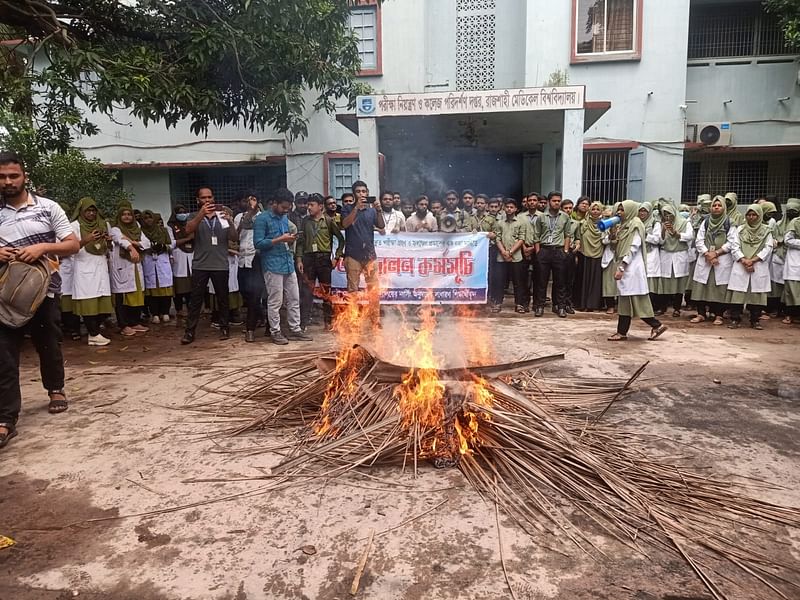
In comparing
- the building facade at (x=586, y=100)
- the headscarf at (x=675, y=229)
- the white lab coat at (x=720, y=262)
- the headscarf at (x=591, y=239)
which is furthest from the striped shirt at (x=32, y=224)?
the building facade at (x=586, y=100)

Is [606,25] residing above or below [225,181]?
above

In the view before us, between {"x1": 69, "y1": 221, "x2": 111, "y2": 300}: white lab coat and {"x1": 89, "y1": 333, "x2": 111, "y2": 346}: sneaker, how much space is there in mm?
480

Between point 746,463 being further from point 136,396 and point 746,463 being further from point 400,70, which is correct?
point 400,70

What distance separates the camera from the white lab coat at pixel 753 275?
786 centimetres

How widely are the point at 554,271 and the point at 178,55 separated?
6024 millimetres

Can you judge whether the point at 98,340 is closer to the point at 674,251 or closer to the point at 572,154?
the point at 572,154

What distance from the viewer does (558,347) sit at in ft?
21.4

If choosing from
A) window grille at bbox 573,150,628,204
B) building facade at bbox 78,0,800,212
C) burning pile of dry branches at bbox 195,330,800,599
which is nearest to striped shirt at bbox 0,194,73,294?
burning pile of dry branches at bbox 195,330,800,599

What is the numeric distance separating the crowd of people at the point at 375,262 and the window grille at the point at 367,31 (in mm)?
5158

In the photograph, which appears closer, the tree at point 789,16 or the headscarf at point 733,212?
the headscarf at point 733,212

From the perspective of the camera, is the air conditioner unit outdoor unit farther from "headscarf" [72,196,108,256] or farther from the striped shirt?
the striped shirt

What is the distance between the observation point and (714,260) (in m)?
8.09

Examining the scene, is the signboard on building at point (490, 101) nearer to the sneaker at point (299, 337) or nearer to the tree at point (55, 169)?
the sneaker at point (299, 337)

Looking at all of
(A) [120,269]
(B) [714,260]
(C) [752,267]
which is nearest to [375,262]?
(A) [120,269]
